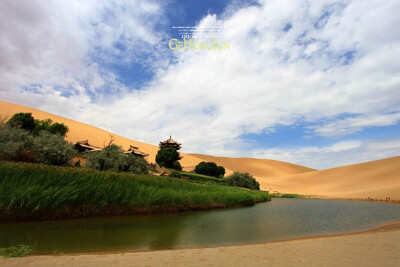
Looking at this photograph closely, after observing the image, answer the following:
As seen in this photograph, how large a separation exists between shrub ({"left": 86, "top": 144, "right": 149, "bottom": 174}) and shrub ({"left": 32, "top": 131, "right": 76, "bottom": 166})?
1.99 m

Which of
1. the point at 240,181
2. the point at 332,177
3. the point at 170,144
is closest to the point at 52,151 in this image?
the point at 240,181

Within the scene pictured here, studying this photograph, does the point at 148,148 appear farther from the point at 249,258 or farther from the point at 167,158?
the point at 249,258

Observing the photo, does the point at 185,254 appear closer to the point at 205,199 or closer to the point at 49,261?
the point at 49,261

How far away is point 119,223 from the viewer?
43.7 ft

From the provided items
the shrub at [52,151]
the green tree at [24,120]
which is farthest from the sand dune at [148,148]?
the shrub at [52,151]

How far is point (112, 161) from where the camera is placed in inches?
984

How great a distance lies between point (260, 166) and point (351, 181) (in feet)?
187

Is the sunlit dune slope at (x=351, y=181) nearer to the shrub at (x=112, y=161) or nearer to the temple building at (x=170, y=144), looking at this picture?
the temple building at (x=170, y=144)

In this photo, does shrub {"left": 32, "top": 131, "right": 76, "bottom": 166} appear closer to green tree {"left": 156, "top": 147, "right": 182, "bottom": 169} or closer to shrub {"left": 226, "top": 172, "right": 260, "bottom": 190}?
green tree {"left": 156, "top": 147, "right": 182, "bottom": 169}

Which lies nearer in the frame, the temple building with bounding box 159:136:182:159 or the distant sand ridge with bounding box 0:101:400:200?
the distant sand ridge with bounding box 0:101:400:200

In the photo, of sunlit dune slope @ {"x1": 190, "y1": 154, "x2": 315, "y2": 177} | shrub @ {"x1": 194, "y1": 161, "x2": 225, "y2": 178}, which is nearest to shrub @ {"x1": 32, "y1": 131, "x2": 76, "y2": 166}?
shrub @ {"x1": 194, "y1": 161, "x2": 225, "y2": 178}

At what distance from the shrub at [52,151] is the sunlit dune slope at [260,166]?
293 ft

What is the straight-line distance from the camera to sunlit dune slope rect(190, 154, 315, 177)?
10792cm

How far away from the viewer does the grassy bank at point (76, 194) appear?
1270 cm
